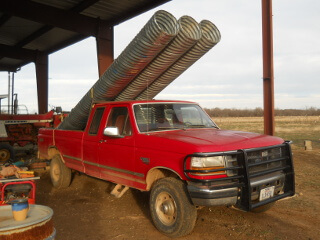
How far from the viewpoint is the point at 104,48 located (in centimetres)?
1316

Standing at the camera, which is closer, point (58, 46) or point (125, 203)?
point (125, 203)

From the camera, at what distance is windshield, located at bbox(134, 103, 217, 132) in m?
4.82

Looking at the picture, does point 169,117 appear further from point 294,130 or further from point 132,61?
point 294,130

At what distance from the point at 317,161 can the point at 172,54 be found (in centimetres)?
638

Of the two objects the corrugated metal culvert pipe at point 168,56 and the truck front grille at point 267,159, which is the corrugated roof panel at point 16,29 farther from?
the truck front grille at point 267,159

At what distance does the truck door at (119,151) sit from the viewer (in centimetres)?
471

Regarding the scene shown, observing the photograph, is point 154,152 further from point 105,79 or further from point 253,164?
point 105,79

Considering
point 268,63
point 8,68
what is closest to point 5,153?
point 268,63

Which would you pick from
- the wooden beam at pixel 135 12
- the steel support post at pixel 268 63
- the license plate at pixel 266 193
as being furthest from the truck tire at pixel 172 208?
the wooden beam at pixel 135 12

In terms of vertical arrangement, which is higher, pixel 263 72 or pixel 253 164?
pixel 263 72

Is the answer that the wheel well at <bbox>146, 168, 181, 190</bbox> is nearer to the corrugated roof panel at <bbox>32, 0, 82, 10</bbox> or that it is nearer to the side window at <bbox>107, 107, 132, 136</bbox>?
the side window at <bbox>107, 107, 132, 136</bbox>

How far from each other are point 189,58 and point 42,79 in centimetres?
1548

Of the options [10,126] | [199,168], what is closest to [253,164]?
[199,168]

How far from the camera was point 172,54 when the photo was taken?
19.5 feet
